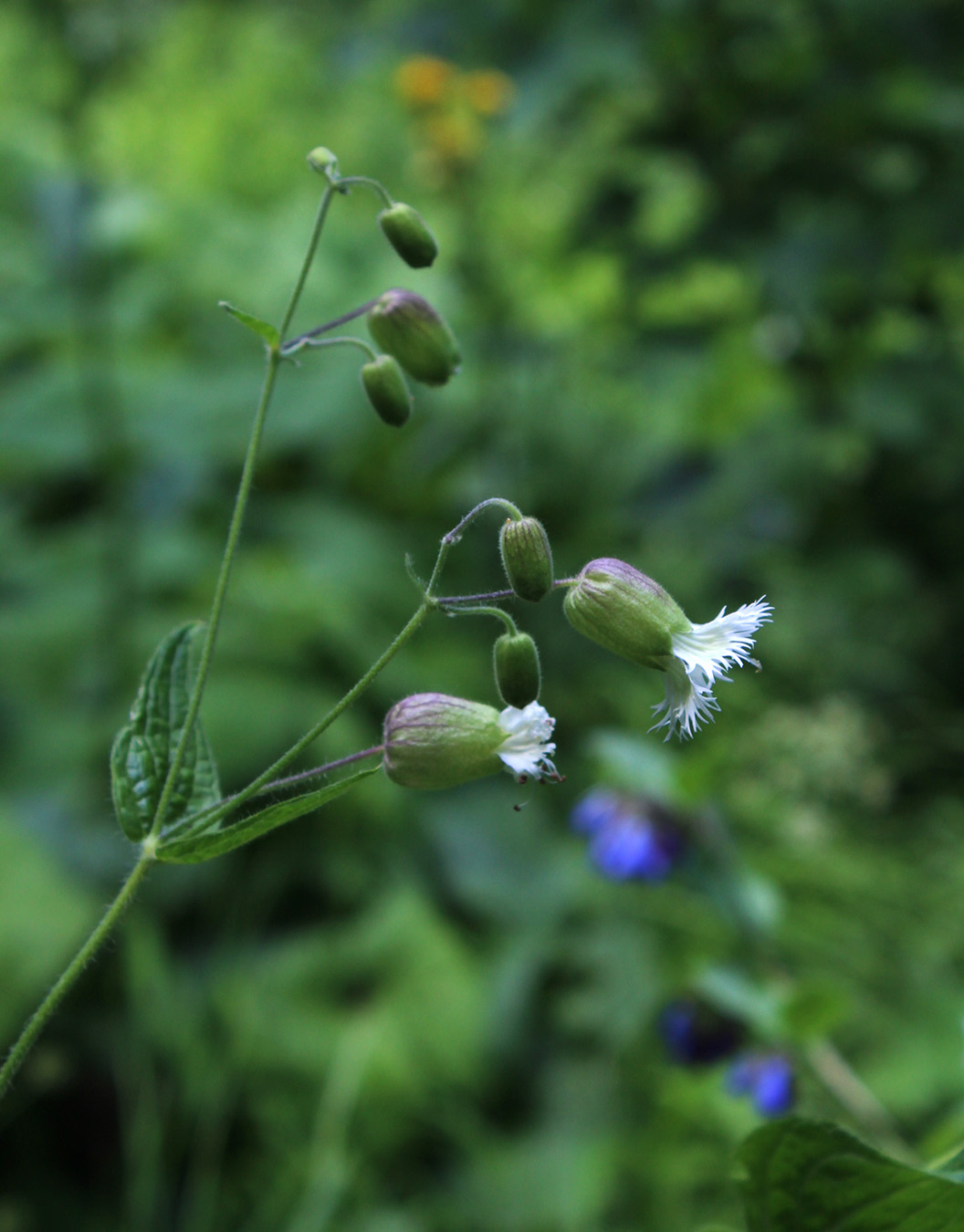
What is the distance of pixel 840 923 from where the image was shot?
1.96 m

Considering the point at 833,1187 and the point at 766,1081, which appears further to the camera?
the point at 766,1081

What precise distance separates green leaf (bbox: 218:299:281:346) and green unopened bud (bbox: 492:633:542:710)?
214 mm

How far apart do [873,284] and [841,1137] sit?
1.71 m

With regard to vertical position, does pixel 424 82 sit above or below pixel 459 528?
above

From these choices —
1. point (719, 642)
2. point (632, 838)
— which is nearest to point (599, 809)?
point (632, 838)

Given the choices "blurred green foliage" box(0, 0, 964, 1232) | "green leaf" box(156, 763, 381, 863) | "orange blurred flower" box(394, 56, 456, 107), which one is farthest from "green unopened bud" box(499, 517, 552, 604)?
"orange blurred flower" box(394, 56, 456, 107)

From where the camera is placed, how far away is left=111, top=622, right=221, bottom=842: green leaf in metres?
0.66

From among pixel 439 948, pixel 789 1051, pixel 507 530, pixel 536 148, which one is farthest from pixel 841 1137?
pixel 536 148

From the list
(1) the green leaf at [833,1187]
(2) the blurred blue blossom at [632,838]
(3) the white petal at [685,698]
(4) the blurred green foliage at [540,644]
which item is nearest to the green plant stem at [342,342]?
(3) the white petal at [685,698]

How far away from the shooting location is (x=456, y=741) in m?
0.64

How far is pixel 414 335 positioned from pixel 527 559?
20 cm

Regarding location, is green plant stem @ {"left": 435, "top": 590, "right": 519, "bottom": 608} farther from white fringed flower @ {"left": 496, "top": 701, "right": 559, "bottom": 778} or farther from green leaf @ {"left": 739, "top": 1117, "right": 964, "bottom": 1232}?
green leaf @ {"left": 739, "top": 1117, "right": 964, "bottom": 1232}

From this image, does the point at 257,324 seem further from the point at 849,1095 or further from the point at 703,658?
the point at 849,1095

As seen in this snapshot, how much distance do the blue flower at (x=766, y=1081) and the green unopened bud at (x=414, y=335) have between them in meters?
0.68
